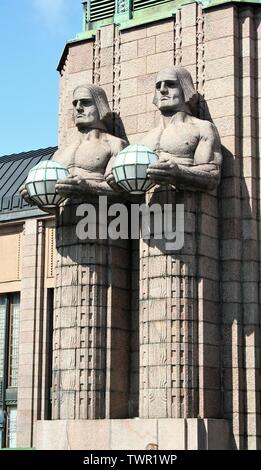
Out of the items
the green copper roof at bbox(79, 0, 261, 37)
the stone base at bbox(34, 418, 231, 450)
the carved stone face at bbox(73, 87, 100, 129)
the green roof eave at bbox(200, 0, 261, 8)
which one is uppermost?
the green copper roof at bbox(79, 0, 261, 37)

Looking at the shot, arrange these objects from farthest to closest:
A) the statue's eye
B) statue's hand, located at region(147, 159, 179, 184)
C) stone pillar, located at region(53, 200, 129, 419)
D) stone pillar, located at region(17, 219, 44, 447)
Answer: stone pillar, located at region(17, 219, 44, 447) < the statue's eye < stone pillar, located at region(53, 200, 129, 419) < statue's hand, located at region(147, 159, 179, 184)

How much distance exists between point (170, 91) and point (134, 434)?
7.88m

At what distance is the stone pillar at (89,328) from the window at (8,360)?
1406 centimetres

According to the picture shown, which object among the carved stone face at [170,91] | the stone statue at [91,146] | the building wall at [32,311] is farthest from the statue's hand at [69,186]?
the building wall at [32,311]

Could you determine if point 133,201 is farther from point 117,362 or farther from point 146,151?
point 117,362

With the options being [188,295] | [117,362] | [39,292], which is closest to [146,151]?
[188,295]

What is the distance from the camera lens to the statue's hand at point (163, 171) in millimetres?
21016

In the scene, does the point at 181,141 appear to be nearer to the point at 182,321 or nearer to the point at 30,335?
the point at 182,321

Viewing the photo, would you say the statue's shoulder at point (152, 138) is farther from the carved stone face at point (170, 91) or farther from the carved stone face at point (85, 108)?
the carved stone face at point (85, 108)

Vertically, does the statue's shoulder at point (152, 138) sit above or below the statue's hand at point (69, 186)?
above

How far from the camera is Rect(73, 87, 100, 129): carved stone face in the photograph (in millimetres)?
23656

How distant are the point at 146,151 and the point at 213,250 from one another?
2.74 m

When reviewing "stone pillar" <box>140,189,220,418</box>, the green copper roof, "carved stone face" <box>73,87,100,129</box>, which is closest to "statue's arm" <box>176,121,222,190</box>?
"stone pillar" <box>140,189,220,418</box>

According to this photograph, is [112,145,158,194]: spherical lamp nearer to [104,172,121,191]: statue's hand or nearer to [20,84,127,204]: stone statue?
[104,172,121,191]: statue's hand
